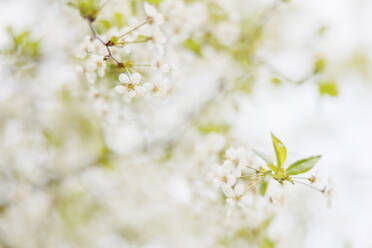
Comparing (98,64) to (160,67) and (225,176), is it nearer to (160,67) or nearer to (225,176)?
(160,67)

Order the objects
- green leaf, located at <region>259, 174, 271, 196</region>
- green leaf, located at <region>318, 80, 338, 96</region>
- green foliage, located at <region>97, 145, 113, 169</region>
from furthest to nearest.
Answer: green foliage, located at <region>97, 145, 113, 169</region>, green leaf, located at <region>318, 80, 338, 96</region>, green leaf, located at <region>259, 174, 271, 196</region>

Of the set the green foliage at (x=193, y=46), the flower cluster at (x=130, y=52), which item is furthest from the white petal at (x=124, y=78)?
the green foliage at (x=193, y=46)

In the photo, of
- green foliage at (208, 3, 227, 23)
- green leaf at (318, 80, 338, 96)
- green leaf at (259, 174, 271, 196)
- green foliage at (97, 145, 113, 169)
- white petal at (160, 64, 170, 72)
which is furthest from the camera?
green foliage at (97, 145, 113, 169)

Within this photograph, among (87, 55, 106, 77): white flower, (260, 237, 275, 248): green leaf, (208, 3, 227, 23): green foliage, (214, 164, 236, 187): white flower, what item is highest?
(208, 3, 227, 23): green foliage

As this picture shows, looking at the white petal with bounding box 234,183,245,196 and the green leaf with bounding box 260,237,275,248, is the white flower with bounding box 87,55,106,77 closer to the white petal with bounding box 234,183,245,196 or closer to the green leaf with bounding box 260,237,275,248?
the white petal with bounding box 234,183,245,196

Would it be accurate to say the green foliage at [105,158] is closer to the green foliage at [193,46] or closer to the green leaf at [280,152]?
the green foliage at [193,46]

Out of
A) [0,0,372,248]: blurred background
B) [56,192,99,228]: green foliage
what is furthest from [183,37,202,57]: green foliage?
[56,192,99,228]: green foliage

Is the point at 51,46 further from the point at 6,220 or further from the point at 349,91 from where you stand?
the point at 349,91

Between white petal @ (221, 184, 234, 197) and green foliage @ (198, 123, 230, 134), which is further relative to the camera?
green foliage @ (198, 123, 230, 134)
